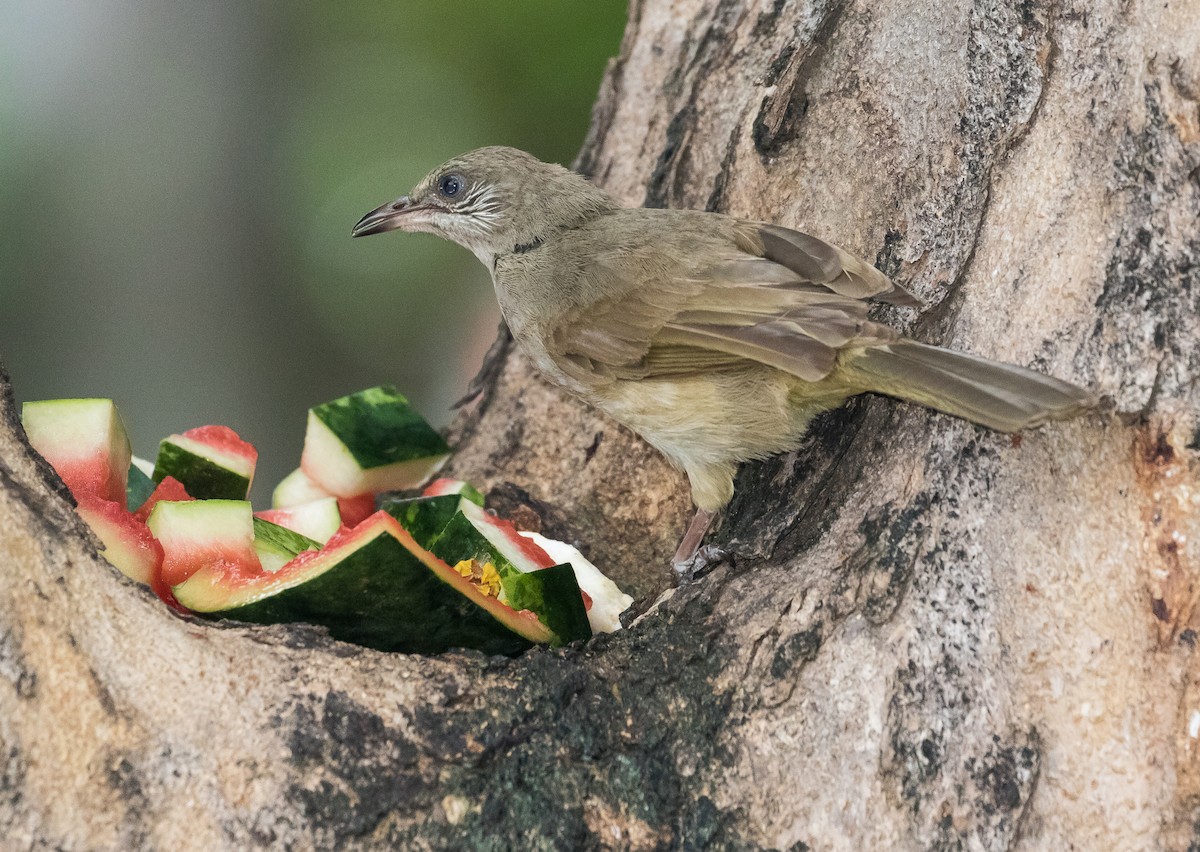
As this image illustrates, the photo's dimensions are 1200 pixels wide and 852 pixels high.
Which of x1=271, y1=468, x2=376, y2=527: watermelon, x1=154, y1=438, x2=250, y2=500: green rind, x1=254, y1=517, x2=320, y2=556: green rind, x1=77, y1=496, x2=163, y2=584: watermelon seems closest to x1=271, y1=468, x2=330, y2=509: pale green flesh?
x1=271, y1=468, x2=376, y2=527: watermelon

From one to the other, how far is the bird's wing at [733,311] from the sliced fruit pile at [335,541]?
0.70 meters

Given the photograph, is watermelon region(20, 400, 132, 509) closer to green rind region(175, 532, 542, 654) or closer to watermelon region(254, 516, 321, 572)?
watermelon region(254, 516, 321, 572)

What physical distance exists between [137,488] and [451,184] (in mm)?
1811

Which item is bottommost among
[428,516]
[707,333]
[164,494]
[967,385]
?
[164,494]

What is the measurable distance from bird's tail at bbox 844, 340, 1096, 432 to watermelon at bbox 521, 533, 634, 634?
1.05 m

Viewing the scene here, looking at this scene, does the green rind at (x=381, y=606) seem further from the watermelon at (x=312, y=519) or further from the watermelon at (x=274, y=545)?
the watermelon at (x=312, y=519)

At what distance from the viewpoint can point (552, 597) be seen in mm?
3197

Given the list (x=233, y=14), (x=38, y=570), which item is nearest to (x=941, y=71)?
(x=38, y=570)

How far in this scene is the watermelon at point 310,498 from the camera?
446cm

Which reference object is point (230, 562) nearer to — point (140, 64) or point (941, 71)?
point (941, 71)

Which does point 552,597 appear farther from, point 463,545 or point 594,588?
point 594,588

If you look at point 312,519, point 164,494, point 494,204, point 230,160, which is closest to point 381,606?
point 164,494

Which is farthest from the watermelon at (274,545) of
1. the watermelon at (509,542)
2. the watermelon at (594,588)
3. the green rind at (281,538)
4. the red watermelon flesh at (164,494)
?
the watermelon at (594,588)

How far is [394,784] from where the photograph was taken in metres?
2.50
